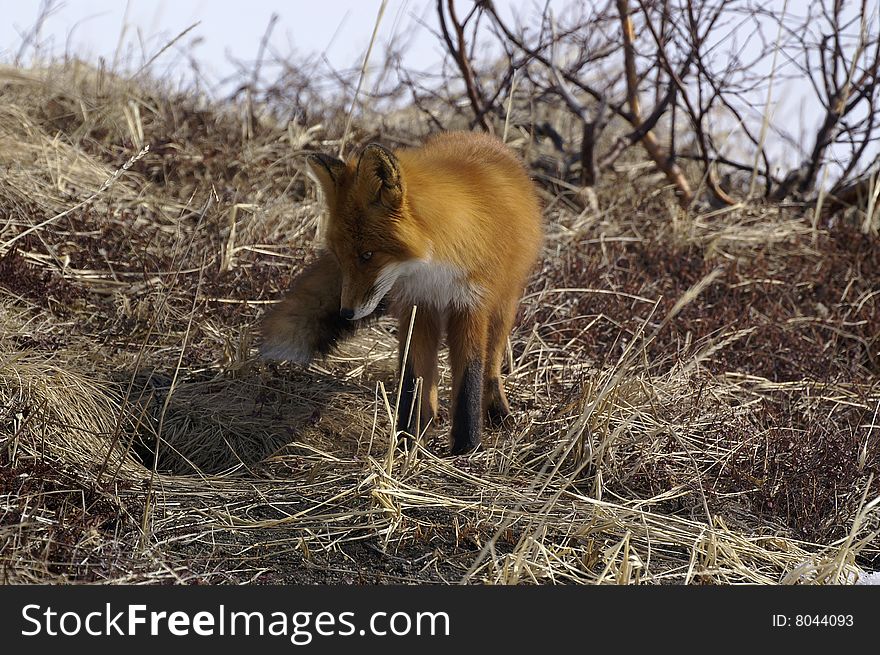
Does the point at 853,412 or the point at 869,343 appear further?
the point at 869,343

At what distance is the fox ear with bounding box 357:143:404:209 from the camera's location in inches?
131

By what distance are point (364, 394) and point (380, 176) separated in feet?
4.80

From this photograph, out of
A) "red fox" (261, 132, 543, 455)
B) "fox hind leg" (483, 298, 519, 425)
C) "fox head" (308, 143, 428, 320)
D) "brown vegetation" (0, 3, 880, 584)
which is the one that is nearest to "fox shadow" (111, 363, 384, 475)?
"brown vegetation" (0, 3, 880, 584)

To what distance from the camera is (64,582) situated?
2.76m

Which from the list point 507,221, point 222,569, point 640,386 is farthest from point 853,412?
point 222,569

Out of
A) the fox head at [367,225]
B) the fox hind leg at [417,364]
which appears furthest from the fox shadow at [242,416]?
the fox head at [367,225]

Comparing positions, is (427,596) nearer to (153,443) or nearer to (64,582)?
(64,582)

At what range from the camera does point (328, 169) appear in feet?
11.8

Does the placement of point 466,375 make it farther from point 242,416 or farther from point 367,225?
point 242,416

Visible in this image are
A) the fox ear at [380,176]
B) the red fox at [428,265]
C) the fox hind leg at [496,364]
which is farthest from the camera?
the fox hind leg at [496,364]

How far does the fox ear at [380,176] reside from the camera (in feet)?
10.9

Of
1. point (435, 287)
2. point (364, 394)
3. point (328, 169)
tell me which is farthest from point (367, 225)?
point (364, 394)

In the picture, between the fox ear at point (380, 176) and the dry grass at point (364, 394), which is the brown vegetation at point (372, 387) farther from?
the fox ear at point (380, 176)

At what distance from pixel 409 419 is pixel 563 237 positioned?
8.95 feet
